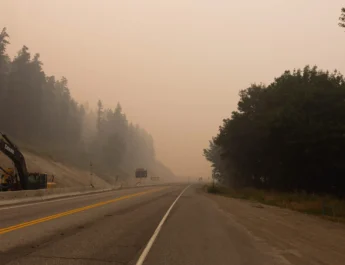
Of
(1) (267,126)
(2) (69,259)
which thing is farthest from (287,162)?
(2) (69,259)

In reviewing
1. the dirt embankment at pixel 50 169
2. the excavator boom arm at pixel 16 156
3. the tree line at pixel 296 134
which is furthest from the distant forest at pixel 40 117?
the excavator boom arm at pixel 16 156

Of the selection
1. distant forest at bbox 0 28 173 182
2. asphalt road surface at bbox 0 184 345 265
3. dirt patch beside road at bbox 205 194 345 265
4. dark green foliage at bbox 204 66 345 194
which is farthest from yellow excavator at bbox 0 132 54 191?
distant forest at bbox 0 28 173 182

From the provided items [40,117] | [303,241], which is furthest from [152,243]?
[40,117]

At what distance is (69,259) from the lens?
7879mm

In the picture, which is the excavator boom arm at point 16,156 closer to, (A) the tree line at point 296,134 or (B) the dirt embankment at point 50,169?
(A) the tree line at point 296,134

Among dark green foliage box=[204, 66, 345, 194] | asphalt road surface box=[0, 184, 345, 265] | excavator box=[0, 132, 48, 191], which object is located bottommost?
asphalt road surface box=[0, 184, 345, 265]

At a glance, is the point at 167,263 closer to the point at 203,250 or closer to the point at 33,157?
the point at 203,250

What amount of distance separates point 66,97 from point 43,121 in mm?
38072

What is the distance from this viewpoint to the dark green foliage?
124 feet

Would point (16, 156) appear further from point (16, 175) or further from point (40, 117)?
point (40, 117)

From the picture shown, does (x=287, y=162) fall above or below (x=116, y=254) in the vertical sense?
above

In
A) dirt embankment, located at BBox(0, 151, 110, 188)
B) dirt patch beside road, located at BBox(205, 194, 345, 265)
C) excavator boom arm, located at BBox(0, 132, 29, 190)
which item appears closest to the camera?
dirt patch beside road, located at BBox(205, 194, 345, 265)

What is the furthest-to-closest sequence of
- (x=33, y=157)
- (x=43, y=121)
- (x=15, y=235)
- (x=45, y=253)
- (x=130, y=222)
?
(x=43, y=121), (x=33, y=157), (x=130, y=222), (x=15, y=235), (x=45, y=253)

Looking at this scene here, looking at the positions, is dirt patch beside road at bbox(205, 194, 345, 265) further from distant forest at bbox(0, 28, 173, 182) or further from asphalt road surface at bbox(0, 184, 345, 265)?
distant forest at bbox(0, 28, 173, 182)
